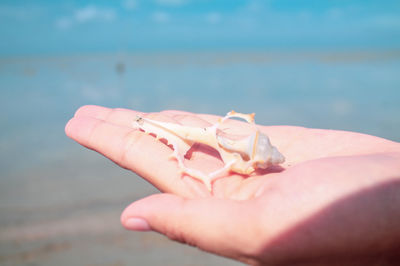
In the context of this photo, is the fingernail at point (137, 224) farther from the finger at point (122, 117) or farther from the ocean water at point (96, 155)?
the ocean water at point (96, 155)

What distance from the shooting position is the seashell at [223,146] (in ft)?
10.7

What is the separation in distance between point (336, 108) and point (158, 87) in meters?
9.22

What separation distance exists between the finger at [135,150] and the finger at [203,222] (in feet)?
1.58

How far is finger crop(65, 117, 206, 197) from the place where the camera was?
10.6 feet

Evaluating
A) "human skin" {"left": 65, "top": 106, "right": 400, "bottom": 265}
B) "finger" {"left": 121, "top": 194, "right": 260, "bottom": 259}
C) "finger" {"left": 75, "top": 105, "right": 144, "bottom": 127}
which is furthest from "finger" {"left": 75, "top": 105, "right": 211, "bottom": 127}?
"finger" {"left": 121, "top": 194, "right": 260, "bottom": 259}

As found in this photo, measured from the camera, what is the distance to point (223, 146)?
3650mm

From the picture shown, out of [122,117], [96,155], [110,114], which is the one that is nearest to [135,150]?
[122,117]

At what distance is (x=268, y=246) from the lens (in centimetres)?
235

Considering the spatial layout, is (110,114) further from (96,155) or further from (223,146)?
(96,155)

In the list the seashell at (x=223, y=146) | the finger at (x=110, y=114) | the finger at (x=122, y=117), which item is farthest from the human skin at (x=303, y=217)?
the finger at (x=110, y=114)

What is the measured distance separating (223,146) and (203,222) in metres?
1.31

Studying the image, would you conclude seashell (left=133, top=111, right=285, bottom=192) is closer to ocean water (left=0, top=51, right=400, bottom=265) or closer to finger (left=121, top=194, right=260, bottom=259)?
finger (left=121, top=194, right=260, bottom=259)

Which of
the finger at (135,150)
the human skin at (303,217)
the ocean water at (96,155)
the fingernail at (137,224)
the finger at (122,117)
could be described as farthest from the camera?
the ocean water at (96,155)

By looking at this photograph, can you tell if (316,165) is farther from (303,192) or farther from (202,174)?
(202,174)
